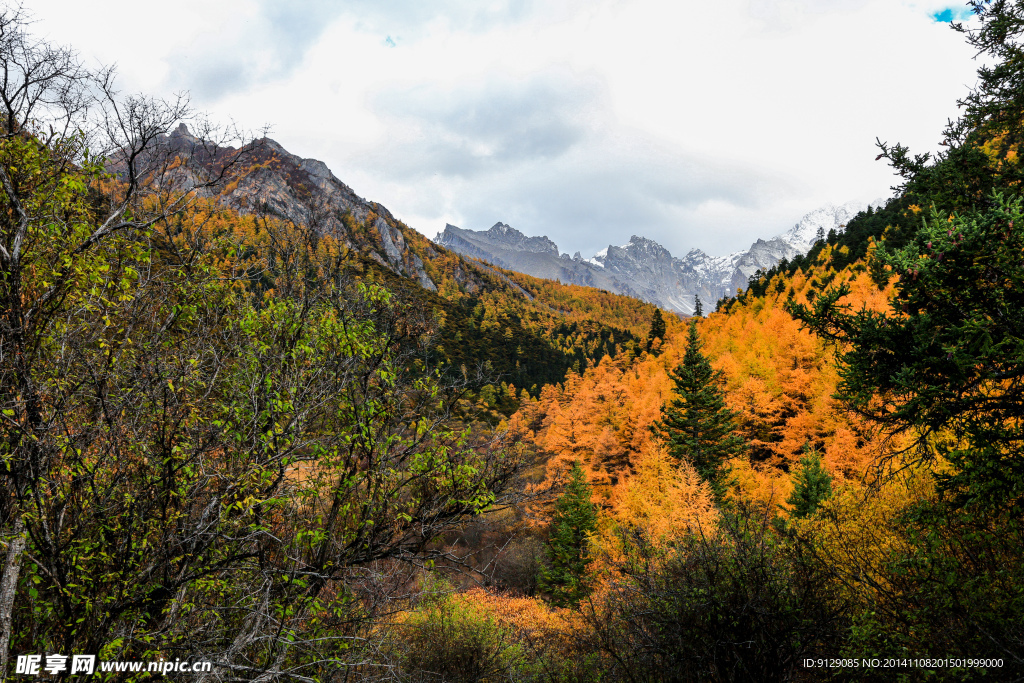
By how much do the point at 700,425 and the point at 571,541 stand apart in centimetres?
1026

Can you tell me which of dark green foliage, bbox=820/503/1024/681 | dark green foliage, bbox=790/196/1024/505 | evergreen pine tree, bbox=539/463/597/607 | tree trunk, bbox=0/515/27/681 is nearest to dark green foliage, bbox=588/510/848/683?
dark green foliage, bbox=820/503/1024/681

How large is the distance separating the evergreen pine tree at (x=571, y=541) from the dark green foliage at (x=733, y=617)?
15.1m

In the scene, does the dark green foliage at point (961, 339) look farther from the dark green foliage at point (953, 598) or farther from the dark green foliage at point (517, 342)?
the dark green foliage at point (517, 342)

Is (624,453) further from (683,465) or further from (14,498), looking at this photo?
(14,498)

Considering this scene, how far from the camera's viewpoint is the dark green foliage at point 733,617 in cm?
845

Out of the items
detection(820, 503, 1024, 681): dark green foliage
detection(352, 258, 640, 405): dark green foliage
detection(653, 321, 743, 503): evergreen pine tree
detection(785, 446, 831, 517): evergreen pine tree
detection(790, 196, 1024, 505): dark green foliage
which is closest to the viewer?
detection(790, 196, 1024, 505): dark green foliage

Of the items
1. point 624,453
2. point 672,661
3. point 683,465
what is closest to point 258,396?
point 672,661

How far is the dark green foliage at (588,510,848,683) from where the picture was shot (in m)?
8.45

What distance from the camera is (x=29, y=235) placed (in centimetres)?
511

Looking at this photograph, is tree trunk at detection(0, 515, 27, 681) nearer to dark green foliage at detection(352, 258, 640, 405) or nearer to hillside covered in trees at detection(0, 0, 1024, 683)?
hillside covered in trees at detection(0, 0, 1024, 683)

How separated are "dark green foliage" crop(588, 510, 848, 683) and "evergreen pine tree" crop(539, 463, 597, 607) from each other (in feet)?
49.5

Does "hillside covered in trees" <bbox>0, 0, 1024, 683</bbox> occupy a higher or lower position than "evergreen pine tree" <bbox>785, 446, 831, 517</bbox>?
higher

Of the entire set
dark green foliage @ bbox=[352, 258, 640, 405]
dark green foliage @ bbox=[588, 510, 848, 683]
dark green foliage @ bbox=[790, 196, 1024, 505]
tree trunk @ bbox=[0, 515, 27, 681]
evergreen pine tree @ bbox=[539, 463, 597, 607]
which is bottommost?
evergreen pine tree @ bbox=[539, 463, 597, 607]

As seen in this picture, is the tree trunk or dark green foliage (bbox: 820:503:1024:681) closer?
the tree trunk
